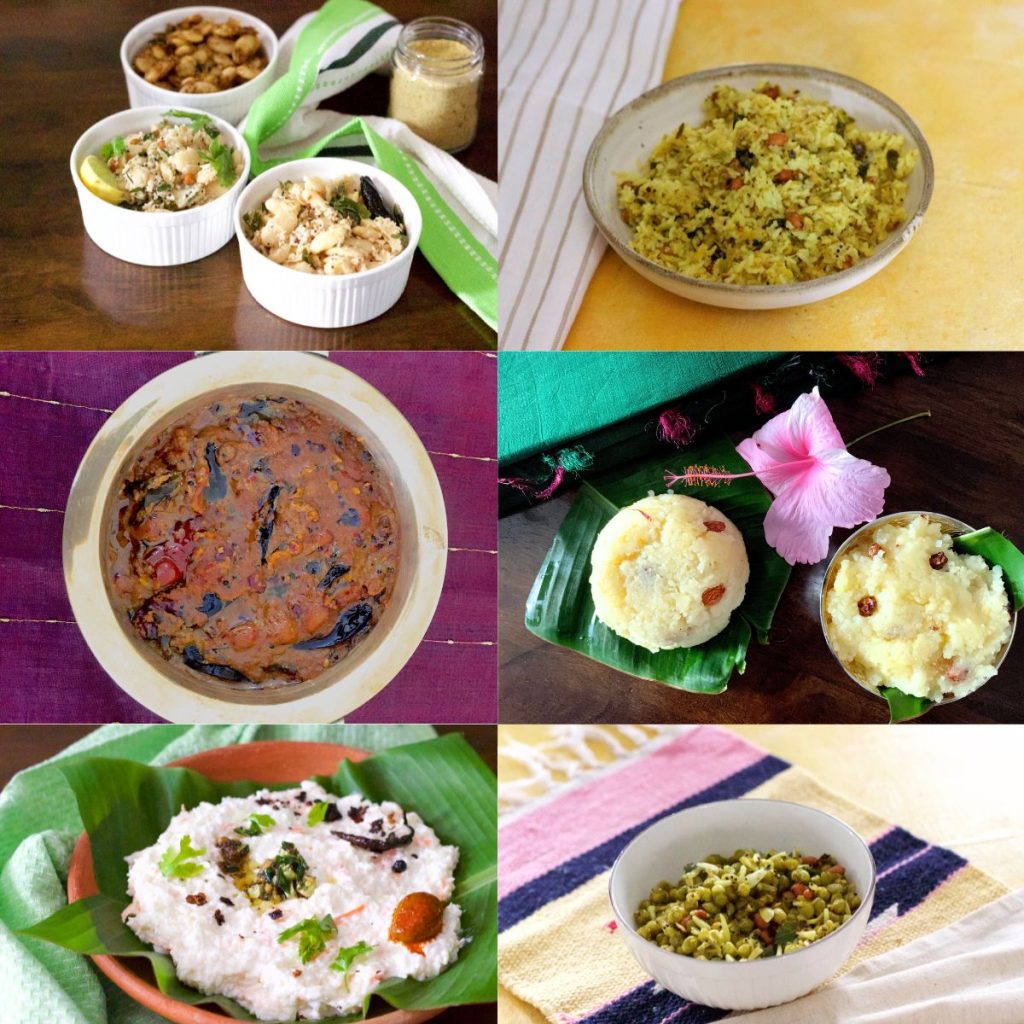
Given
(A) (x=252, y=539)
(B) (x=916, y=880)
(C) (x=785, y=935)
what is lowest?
(B) (x=916, y=880)

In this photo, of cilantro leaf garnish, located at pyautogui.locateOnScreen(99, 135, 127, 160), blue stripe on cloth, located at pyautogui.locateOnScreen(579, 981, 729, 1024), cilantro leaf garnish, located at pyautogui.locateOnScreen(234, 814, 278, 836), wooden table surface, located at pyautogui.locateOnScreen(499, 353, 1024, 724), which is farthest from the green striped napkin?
blue stripe on cloth, located at pyautogui.locateOnScreen(579, 981, 729, 1024)

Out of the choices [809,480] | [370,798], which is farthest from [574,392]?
[370,798]

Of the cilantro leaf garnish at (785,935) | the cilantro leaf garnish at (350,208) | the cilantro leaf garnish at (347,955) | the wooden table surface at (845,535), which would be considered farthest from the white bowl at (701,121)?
the cilantro leaf garnish at (347,955)

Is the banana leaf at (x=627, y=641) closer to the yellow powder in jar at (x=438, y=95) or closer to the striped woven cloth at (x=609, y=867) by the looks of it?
the striped woven cloth at (x=609, y=867)

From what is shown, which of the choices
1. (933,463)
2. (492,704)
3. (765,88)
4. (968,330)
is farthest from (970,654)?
(765,88)

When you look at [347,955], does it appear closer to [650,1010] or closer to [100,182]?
[650,1010]

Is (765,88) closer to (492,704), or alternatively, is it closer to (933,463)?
(933,463)
